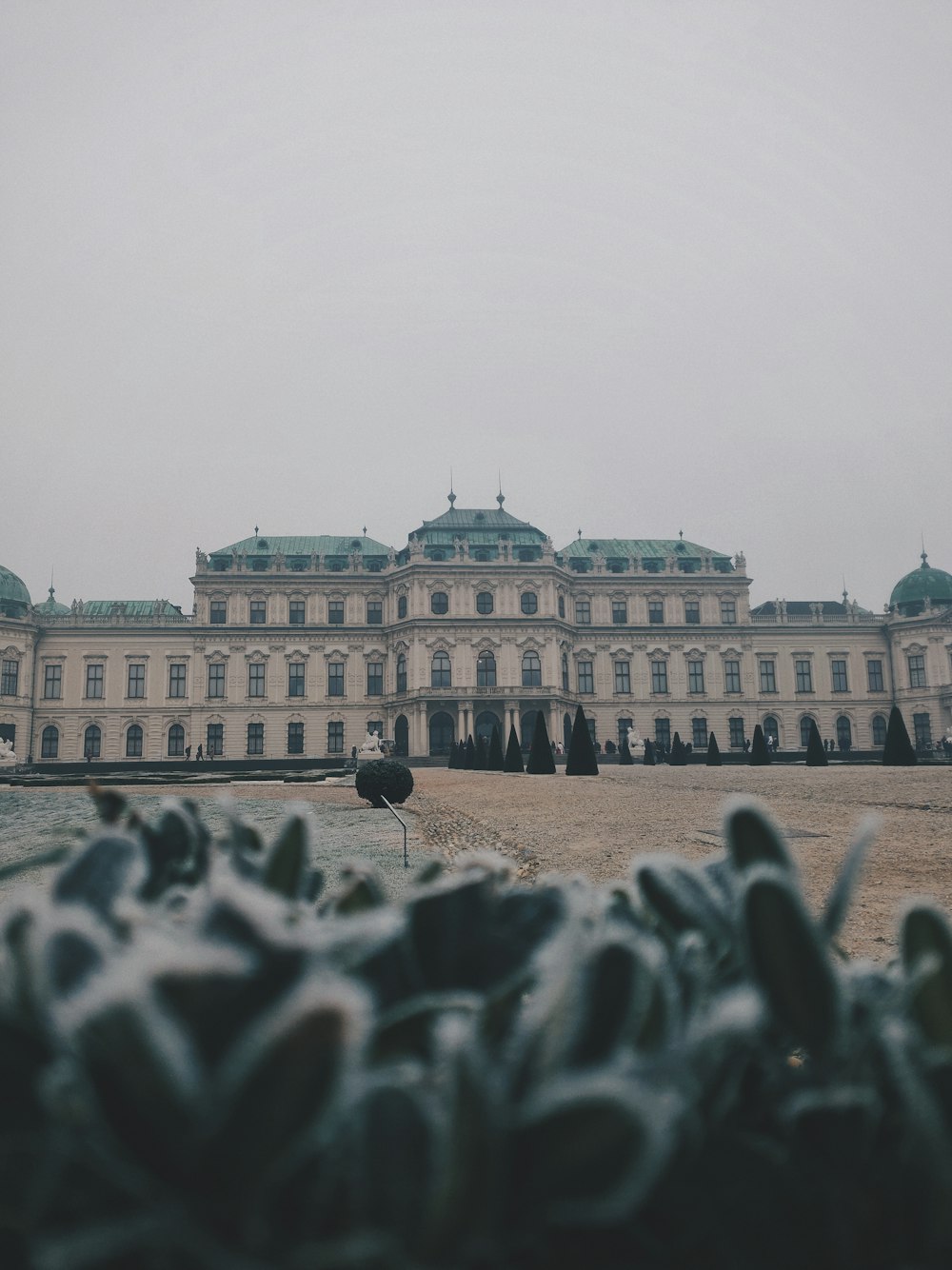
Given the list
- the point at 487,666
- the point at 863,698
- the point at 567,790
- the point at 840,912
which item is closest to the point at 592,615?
the point at 487,666

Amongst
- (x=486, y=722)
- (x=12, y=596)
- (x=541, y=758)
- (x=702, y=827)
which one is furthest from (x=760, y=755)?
(x=12, y=596)

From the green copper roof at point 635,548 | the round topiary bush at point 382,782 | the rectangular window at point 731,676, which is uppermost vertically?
the green copper roof at point 635,548

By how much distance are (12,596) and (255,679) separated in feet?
48.1

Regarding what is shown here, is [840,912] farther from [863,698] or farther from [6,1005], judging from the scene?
[863,698]

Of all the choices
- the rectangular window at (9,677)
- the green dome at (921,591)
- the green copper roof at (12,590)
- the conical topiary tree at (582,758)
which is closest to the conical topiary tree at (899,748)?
the conical topiary tree at (582,758)

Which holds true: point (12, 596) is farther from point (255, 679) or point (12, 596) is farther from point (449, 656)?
point (449, 656)

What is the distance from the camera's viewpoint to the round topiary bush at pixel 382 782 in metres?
14.5

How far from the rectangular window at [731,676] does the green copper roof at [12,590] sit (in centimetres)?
3910

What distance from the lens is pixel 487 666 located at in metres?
47.6

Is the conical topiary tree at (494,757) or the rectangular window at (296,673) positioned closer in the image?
the conical topiary tree at (494,757)

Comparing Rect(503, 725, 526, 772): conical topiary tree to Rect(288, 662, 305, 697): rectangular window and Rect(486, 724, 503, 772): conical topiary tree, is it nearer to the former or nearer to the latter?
Rect(486, 724, 503, 772): conical topiary tree

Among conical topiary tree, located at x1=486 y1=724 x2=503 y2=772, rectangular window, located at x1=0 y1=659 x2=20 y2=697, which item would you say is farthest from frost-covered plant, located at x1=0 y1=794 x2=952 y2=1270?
rectangular window, located at x1=0 y1=659 x2=20 y2=697

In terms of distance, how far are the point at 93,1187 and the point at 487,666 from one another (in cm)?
4705

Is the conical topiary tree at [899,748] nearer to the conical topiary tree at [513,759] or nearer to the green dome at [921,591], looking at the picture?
the conical topiary tree at [513,759]
